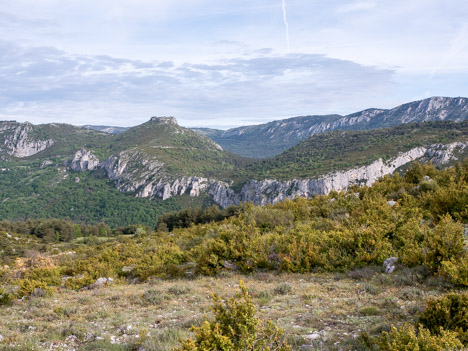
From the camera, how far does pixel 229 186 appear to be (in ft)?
562

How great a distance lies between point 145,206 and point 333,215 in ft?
564

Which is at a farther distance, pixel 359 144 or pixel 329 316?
pixel 359 144

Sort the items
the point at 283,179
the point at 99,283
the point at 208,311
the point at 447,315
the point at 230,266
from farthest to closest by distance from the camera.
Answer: the point at 283,179 → the point at 99,283 → the point at 230,266 → the point at 208,311 → the point at 447,315

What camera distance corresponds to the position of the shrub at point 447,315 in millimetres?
4441

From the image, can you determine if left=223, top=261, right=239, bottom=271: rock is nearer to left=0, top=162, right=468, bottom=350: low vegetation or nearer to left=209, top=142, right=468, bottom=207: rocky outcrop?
left=0, top=162, right=468, bottom=350: low vegetation

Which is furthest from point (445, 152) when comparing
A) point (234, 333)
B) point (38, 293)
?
point (234, 333)

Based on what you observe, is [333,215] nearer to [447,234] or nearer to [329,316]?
[447,234]

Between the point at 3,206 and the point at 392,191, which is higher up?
the point at 392,191

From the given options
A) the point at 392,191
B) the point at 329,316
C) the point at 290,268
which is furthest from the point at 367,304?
the point at 392,191

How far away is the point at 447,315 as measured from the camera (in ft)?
14.8

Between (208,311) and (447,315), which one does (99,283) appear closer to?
(208,311)

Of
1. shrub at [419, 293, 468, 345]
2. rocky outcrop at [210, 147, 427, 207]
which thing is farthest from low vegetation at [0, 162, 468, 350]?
rocky outcrop at [210, 147, 427, 207]

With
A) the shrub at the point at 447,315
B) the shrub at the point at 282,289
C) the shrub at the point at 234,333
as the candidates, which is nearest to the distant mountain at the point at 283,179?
the shrub at the point at 282,289

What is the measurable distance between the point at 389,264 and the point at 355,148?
151 meters
